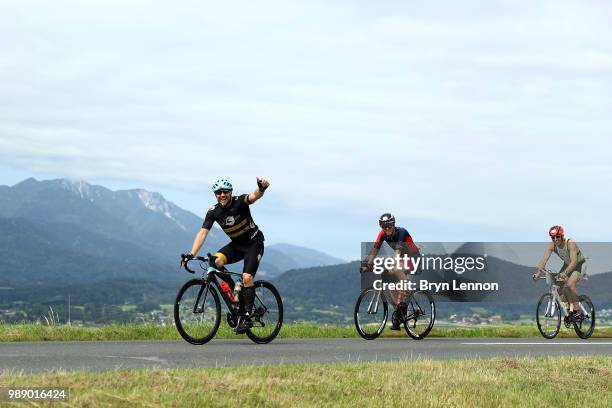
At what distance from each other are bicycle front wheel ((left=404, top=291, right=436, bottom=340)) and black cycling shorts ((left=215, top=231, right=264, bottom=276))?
14.3 ft

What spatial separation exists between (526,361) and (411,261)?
19.1 ft

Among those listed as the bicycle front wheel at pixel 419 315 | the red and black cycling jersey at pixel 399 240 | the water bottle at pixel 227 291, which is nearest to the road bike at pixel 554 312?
the bicycle front wheel at pixel 419 315

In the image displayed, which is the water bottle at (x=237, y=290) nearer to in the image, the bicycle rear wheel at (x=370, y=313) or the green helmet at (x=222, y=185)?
the green helmet at (x=222, y=185)

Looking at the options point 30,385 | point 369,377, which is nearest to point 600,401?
point 369,377

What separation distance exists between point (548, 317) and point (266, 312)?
25.2ft

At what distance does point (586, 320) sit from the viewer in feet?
66.3

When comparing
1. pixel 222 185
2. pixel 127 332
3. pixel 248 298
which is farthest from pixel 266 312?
pixel 127 332

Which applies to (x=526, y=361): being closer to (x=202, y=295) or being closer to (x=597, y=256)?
(x=202, y=295)

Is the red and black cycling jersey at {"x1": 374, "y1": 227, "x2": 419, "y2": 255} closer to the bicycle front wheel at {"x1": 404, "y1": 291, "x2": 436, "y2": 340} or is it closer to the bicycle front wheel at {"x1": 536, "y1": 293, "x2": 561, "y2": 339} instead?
the bicycle front wheel at {"x1": 404, "y1": 291, "x2": 436, "y2": 340}

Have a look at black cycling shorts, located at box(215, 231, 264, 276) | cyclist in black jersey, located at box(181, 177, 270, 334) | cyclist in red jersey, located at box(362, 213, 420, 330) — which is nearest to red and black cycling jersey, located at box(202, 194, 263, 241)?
cyclist in black jersey, located at box(181, 177, 270, 334)

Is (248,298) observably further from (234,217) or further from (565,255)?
(565,255)

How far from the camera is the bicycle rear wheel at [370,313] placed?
17609 mm

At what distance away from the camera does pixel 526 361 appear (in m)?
12.5

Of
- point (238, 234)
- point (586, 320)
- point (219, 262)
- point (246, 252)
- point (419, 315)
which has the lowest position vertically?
point (419, 315)
